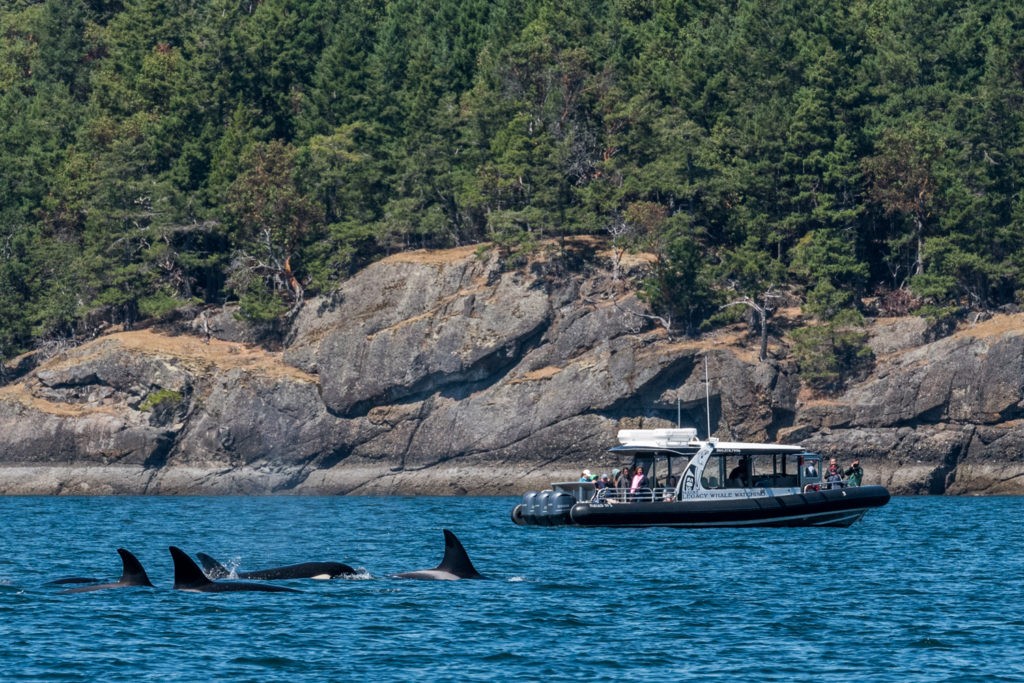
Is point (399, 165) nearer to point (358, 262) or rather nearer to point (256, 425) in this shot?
point (358, 262)

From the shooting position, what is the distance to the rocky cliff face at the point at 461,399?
74.4m

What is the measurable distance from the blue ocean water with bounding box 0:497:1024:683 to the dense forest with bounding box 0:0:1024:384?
3405 cm

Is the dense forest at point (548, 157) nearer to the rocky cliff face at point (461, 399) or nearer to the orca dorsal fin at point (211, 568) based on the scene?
the rocky cliff face at point (461, 399)

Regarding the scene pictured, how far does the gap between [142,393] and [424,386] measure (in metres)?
14.3

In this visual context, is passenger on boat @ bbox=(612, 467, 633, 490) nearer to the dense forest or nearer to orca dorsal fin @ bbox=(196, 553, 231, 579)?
orca dorsal fin @ bbox=(196, 553, 231, 579)

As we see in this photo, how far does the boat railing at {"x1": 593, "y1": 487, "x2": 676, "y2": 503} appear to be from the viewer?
1918 inches

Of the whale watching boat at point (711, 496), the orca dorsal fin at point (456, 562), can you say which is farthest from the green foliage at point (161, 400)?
the orca dorsal fin at point (456, 562)

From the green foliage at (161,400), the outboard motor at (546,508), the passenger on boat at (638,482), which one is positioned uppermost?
the green foliage at (161,400)

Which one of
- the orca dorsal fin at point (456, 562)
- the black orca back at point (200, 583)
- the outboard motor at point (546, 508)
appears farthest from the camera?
the outboard motor at point (546, 508)

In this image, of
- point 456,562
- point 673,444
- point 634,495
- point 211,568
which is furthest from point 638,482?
point 211,568

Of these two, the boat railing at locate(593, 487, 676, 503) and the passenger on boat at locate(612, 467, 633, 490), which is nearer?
the boat railing at locate(593, 487, 676, 503)

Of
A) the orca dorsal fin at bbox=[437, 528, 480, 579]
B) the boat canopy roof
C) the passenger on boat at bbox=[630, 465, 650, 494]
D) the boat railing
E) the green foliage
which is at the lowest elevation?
the orca dorsal fin at bbox=[437, 528, 480, 579]

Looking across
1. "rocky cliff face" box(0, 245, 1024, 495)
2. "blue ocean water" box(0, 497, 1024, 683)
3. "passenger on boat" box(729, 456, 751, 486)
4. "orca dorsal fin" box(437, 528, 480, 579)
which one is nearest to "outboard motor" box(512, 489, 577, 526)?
"blue ocean water" box(0, 497, 1024, 683)

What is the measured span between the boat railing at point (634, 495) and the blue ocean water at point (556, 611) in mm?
973
